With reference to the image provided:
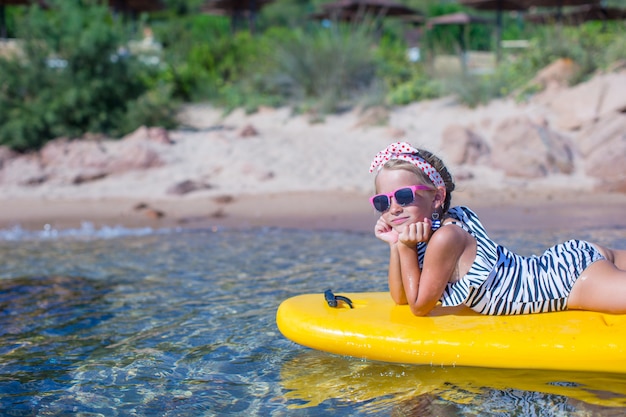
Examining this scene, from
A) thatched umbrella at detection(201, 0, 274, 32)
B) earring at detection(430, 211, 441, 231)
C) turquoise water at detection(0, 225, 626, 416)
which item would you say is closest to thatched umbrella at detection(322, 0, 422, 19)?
thatched umbrella at detection(201, 0, 274, 32)

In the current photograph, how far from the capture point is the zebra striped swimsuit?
2.84m

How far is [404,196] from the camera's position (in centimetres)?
270

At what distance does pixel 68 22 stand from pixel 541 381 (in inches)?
366

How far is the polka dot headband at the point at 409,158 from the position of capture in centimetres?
275

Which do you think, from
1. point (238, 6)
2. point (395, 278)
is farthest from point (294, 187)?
point (238, 6)

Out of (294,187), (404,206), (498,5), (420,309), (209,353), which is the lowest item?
(209,353)

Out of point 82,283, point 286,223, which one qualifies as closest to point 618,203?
point 286,223

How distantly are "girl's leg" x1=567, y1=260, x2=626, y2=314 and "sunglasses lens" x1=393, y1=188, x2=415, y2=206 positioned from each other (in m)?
0.78

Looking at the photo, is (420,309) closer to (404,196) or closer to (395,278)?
(395,278)

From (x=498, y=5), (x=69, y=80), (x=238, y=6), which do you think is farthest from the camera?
(x=238, y=6)

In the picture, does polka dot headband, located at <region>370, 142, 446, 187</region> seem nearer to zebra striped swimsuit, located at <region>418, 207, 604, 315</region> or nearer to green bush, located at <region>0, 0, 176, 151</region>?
zebra striped swimsuit, located at <region>418, 207, 604, 315</region>

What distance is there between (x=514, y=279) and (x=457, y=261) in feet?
0.85

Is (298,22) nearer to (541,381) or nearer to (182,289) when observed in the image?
(182,289)

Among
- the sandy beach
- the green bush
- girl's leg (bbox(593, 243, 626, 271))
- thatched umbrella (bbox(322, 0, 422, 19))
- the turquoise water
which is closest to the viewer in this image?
the turquoise water
